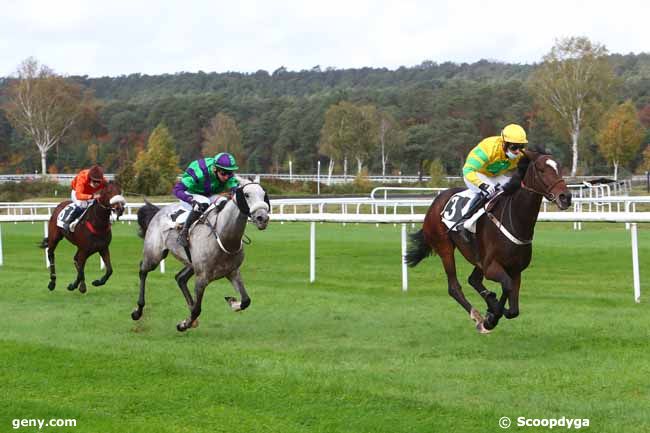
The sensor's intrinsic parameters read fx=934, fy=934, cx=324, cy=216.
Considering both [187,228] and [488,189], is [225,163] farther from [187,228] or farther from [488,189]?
[488,189]

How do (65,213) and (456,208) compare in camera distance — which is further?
(65,213)

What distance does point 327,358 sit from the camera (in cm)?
698

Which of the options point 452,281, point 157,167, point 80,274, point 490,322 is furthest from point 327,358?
point 157,167

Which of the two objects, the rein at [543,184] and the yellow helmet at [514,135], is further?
the yellow helmet at [514,135]


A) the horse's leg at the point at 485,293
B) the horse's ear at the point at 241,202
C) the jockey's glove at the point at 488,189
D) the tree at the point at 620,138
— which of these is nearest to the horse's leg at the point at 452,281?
the horse's leg at the point at 485,293

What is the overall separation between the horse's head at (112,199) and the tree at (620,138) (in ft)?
120

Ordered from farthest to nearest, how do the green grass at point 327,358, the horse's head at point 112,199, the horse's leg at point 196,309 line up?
the horse's head at point 112,199 < the horse's leg at point 196,309 < the green grass at point 327,358

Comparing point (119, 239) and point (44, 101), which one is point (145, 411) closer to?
point (119, 239)

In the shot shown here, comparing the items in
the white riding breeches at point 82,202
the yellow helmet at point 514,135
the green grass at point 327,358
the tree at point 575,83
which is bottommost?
the green grass at point 327,358

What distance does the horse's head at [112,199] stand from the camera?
1154 centimetres

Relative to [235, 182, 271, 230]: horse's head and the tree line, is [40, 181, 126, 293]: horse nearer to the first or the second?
[235, 182, 271, 230]: horse's head

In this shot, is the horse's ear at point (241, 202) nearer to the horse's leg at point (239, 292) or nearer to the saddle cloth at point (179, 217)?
the horse's leg at point (239, 292)

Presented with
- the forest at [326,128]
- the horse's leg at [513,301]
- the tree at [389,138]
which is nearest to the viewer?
the horse's leg at [513,301]

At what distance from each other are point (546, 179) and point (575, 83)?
4397 cm
